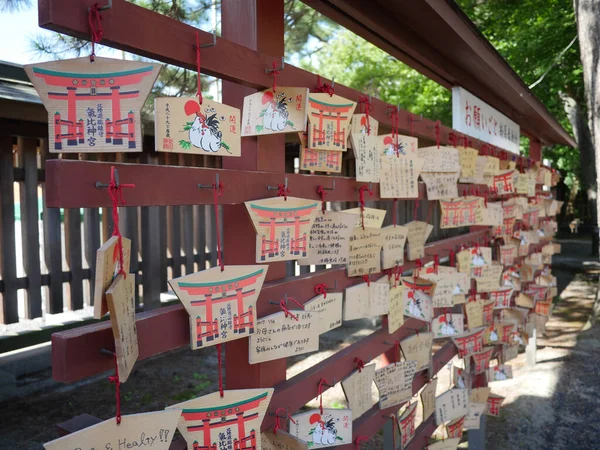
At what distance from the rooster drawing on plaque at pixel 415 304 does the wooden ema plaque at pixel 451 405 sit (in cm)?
67

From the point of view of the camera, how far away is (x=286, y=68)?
1567mm

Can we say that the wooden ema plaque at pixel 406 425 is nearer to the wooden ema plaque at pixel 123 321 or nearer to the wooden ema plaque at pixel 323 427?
the wooden ema plaque at pixel 323 427

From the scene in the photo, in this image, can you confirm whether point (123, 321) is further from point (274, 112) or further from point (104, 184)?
point (274, 112)

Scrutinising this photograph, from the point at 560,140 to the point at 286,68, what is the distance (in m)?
6.05

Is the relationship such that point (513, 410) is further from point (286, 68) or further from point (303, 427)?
point (286, 68)

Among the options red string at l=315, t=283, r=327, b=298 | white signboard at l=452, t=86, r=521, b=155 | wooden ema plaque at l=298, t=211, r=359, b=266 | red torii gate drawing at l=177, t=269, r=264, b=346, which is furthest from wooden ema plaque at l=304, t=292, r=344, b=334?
white signboard at l=452, t=86, r=521, b=155

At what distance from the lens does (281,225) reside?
149 centimetres

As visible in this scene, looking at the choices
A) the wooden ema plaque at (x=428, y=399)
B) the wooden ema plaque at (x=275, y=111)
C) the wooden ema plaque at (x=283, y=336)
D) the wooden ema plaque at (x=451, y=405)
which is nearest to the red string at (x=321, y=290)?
the wooden ema plaque at (x=283, y=336)

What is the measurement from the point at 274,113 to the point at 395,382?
1.46 metres

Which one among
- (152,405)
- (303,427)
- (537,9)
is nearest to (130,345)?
(303,427)

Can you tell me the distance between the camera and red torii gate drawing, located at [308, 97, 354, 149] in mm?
1628

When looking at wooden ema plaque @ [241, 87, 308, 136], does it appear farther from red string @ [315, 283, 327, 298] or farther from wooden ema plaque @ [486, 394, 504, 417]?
wooden ema plaque @ [486, 394, 504, 417]

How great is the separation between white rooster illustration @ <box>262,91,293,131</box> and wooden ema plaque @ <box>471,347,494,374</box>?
250 centimetres

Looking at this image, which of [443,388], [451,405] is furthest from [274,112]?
[443,388]
